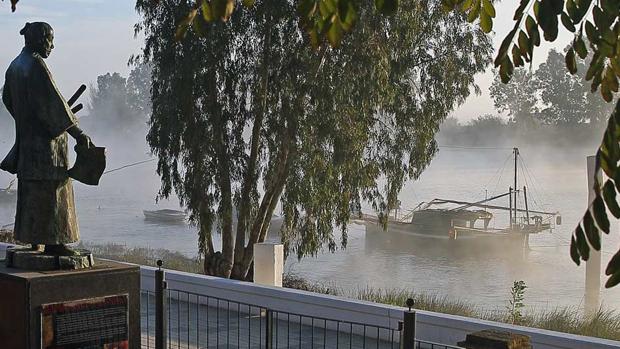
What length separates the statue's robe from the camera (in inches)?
234

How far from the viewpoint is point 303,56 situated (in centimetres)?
1318

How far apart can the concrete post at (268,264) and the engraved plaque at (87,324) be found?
5.45 metres

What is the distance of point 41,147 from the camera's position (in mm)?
5980

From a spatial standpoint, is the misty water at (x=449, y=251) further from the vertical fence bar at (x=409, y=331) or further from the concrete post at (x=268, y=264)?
the vertical fence bar at (x=409, y=331)

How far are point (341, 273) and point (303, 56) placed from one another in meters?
14.0

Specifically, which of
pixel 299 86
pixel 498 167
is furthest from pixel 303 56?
pixel 498 167

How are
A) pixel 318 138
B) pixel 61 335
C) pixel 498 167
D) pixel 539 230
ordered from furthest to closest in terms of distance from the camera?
pixel 498 167
pixel 539 230
pixel 318 138
pixel 61 335

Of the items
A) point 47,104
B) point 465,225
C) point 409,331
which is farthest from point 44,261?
point 465,225

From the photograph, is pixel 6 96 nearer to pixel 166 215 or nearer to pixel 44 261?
pixel 44 261

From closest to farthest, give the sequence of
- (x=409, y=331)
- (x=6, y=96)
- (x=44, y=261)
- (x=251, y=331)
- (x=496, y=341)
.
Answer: (x=496, y=341) → (x=409, y=331) → (x=44, y=261) → (x=6, y=96) → (x=251, y=331)

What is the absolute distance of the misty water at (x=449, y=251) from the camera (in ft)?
82.2

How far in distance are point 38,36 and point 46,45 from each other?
9cm

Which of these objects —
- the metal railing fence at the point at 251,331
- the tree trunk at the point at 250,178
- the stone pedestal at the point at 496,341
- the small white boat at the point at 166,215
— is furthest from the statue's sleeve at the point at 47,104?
the small white boat at the point at 166,215

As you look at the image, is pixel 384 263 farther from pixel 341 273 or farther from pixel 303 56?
pixel 303 56
